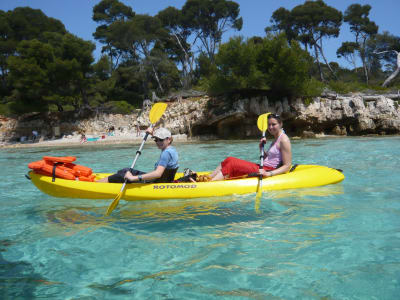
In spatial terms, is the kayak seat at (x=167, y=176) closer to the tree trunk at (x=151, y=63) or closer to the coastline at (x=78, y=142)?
the coastline at (x=78, y=142)

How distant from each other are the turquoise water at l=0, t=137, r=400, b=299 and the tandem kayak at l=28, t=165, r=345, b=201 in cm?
13

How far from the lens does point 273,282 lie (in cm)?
245

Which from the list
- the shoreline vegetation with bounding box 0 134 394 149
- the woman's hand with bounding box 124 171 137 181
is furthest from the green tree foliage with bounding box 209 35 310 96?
the woman's hand with bounding box 124 171 137 181

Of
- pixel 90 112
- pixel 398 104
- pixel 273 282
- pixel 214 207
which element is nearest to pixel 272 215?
pixel 214 207

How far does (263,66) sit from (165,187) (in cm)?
1903

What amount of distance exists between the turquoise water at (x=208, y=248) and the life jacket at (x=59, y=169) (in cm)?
45

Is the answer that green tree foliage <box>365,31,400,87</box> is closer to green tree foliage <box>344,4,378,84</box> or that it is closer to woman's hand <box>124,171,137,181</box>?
green tree foliage <box>344,4,378,84</box>

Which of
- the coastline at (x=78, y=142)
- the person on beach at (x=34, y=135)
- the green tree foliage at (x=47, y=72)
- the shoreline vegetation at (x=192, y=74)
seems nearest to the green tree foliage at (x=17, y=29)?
the shoreline vegetation at (x=192, y=74)

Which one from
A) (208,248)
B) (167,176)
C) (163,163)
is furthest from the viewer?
(167,176)

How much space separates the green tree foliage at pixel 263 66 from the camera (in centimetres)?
2128

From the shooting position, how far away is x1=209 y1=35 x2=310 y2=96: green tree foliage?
21281 mm

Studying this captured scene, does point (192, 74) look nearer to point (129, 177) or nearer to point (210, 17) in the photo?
point (210, 17)

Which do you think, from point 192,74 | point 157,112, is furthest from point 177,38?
point 157,112

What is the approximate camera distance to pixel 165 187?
4.86 meters
